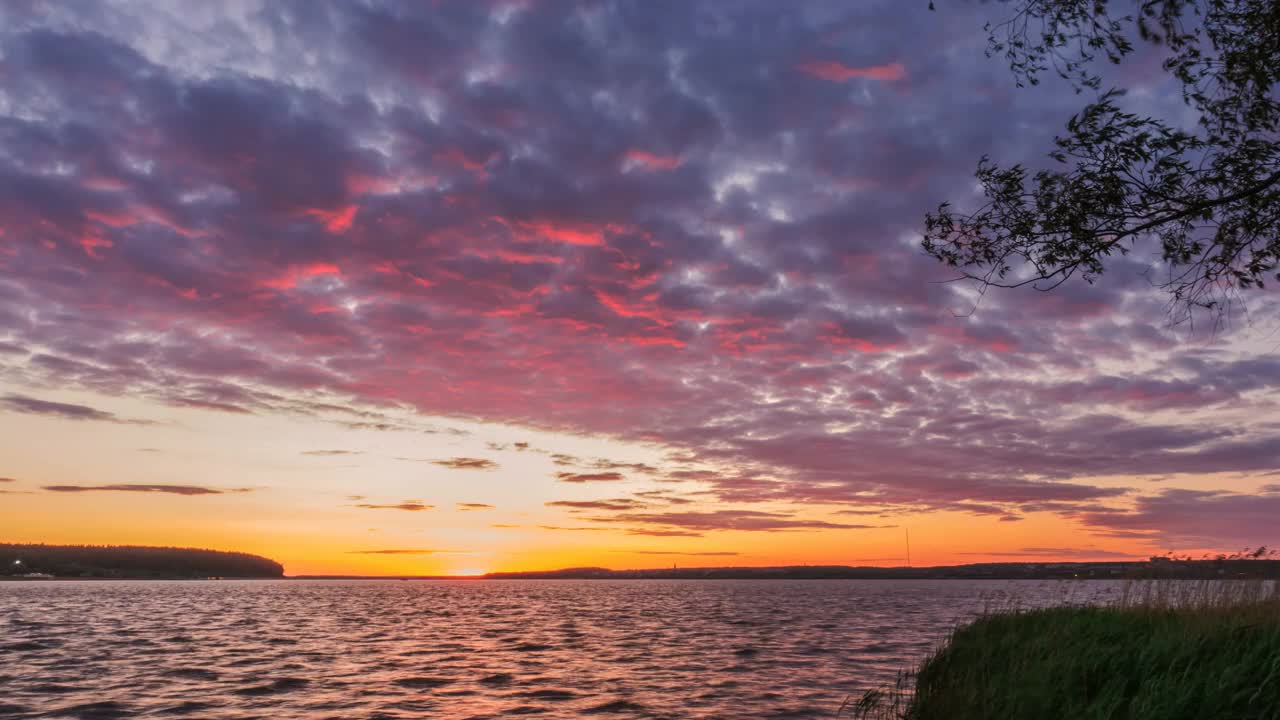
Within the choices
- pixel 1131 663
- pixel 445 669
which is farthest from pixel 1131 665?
pixel 445 669

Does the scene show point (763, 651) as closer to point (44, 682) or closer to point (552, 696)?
point (552, 696)

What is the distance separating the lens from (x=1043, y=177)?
1510 cm

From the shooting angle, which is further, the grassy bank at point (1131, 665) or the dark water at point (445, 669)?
the dark water at point (445, 669)

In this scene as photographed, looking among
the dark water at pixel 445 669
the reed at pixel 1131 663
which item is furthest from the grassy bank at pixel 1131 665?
the dark water at pixel 445 669

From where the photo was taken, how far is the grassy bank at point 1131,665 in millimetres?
12039

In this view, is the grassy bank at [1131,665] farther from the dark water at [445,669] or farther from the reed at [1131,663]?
the dark water at [445,669]

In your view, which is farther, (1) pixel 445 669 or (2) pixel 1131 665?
(1) pixel 445 669

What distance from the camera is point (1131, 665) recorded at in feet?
50.5

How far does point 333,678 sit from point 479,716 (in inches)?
452

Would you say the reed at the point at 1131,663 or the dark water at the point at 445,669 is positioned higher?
the reed at the point at 1131,663

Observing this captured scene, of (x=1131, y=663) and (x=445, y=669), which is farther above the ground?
(x=1131, y=663)

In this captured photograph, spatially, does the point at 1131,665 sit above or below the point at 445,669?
above

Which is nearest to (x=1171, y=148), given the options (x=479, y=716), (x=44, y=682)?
(x=479, y=716)

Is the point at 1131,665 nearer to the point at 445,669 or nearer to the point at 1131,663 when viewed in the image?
the point at 1131,663
